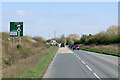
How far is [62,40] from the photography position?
164m

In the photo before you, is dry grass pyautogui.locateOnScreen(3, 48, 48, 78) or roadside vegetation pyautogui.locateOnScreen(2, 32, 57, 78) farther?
roadside vegetation pyautogui.locateOnScreen(2, 32, 57, 78)

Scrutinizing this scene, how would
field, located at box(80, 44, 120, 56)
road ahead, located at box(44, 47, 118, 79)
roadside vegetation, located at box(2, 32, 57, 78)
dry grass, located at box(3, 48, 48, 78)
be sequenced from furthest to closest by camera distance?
1. field, located at box(80, 44, 120, 56)
2. roadside vegetation, located at box(2, 32, 57, 78)
3. road ahead, located at box(44, 47, 118, 79)
4. dry grass, located at box(3, 48, 48, 78)

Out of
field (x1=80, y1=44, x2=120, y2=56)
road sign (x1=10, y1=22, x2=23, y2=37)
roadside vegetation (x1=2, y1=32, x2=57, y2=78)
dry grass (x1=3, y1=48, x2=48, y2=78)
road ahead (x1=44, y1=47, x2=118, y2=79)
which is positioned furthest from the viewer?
field (x1=80, y1=44, x2=120, y2=56)

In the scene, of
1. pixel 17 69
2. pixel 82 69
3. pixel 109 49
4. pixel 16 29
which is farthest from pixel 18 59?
pixel 109 49

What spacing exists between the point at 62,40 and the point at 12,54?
138 m

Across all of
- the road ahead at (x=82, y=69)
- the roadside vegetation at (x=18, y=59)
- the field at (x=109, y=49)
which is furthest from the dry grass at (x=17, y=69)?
the field at (x=109, y=49)

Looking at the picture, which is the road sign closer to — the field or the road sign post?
the road sign post

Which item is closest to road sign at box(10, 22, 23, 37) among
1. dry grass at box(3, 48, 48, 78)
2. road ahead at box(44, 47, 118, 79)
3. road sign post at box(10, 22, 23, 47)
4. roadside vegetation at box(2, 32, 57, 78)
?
road sign post at box(10, 22, 23, 47)

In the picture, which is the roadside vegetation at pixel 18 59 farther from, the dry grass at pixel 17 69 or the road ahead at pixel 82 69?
the road ahead at pixel 82 69

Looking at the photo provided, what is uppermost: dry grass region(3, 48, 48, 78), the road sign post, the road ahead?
the road sign post

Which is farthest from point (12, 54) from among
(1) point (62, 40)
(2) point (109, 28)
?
(1) point (62, 40)

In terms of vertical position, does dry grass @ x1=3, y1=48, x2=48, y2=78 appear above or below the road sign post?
below

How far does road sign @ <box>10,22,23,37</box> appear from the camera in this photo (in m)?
26.7

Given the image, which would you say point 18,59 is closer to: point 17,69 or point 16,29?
point 16,29
